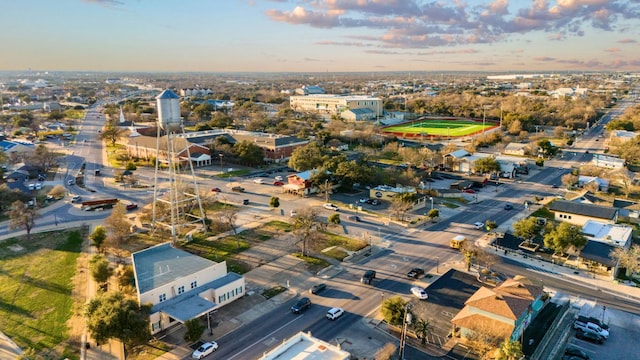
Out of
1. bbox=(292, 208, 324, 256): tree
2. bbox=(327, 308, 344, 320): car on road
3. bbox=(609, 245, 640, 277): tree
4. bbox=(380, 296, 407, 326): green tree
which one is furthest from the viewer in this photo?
bbox=(292, 208, 324, 256): tree

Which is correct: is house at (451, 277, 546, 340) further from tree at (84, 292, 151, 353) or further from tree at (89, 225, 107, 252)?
tree at (89, 225, 107, 252)

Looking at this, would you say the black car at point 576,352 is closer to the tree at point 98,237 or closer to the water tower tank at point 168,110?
the tree at point 98,237

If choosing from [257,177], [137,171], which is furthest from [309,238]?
[137,171]

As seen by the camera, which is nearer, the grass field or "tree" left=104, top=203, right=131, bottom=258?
"tree" left=104, top=203, right=131, bottom=258

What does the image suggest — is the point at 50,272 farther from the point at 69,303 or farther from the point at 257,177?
the point at 257,177

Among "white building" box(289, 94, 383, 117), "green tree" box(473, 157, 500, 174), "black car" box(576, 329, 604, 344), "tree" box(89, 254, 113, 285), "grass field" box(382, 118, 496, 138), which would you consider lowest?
"black car" box(576, 329, 604, 344)

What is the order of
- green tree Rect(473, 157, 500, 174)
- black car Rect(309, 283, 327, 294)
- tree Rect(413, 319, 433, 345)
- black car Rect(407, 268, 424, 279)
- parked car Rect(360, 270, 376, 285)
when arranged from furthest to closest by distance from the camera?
green tree Rect(473, 157, 500, 174) < black car Rect(407, 268, 424, 279) < parked car Rect(360, 270, 376, 285) < black car Rect(309, 283, 327, 294) < tree Rect(413, 319, 433, 345)

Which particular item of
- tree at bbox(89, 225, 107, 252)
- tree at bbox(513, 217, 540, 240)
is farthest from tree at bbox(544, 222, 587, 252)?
tree at bbox(89, 225, 107, 252)

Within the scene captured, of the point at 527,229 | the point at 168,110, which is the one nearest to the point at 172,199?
the point at 168,110
